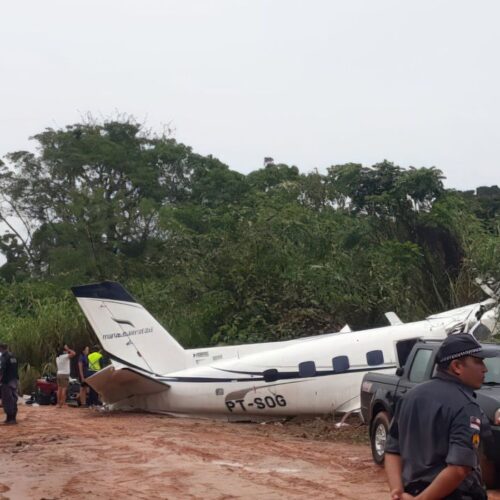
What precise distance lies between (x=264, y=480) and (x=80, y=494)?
2236mm

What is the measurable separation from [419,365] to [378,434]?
1.07 m

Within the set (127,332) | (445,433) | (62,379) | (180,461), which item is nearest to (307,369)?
(127,332)

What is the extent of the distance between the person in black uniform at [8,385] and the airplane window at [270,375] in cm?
504

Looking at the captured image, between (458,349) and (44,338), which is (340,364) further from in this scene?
(44,338)

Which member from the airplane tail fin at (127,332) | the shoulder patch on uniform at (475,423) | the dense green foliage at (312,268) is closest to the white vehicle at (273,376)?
the airplane tail fin at (127,332)

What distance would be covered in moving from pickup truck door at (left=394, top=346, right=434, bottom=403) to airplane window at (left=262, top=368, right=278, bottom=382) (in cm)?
651

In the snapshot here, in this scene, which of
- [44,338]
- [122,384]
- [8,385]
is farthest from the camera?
[44,338]

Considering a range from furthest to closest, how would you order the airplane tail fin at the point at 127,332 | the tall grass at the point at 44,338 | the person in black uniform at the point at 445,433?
1. the tall grass at the point at 44,338
2. the airplane tail fin at the point at 127,332
3. the person in black uniform at the point at 445,433

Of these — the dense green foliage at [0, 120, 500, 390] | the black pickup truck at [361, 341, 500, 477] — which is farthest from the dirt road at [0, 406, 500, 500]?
the dense green foliage at [0, 120, 500, 390]

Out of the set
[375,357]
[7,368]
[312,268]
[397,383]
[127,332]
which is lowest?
[397,383]

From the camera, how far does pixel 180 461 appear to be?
42.6 ft

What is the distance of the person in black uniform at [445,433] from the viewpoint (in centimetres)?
449

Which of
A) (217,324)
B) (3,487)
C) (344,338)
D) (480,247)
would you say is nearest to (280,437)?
(344,338)

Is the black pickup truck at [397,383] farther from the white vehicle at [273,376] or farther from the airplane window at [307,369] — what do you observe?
the airplane window at [307,369]
